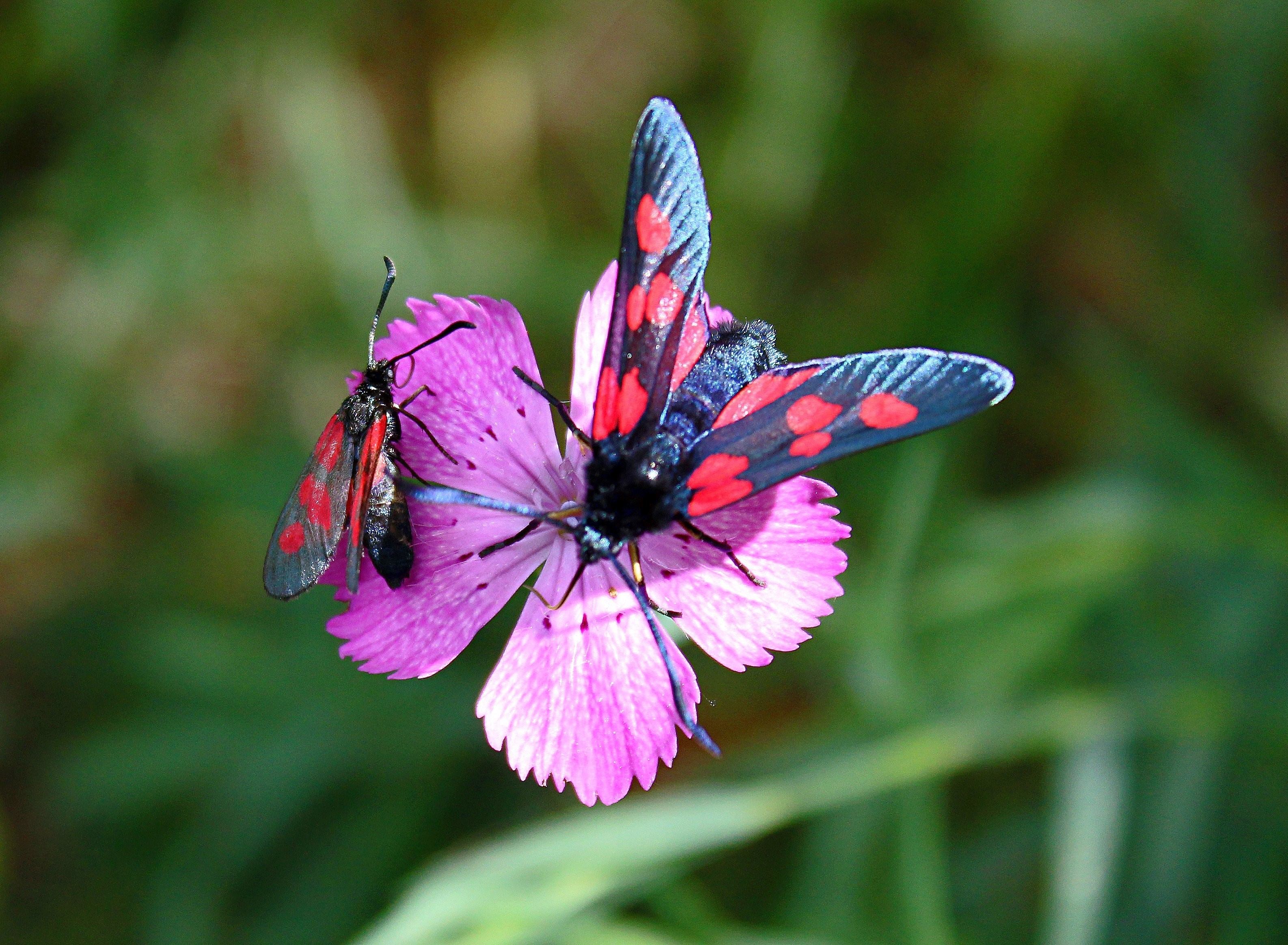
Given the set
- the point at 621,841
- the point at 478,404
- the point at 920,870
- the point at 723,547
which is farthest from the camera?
the point at 920,870

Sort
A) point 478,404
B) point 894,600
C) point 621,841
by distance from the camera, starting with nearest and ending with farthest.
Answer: point 478,404 → point 621,841 → point 894,600

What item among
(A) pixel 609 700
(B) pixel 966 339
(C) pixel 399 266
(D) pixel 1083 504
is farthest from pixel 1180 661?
(C) pixel 399 266

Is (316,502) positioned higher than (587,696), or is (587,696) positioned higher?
(316,502)

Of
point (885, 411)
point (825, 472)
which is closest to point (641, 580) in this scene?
point (885, 411)

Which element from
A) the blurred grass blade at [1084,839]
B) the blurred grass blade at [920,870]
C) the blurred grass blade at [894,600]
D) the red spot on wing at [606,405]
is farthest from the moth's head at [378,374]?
the blurred grass blade at [1084,839]

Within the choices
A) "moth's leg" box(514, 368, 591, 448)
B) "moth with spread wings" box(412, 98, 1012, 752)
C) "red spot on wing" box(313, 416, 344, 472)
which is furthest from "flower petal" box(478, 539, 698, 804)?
"red spot on wing" box(313, 416, 344, 472)

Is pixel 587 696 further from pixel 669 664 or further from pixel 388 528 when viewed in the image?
pixel 388 528

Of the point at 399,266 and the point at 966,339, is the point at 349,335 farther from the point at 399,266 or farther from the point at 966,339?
the point at 966,339

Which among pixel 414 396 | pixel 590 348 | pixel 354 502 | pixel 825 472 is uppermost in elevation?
pixel 825 472
